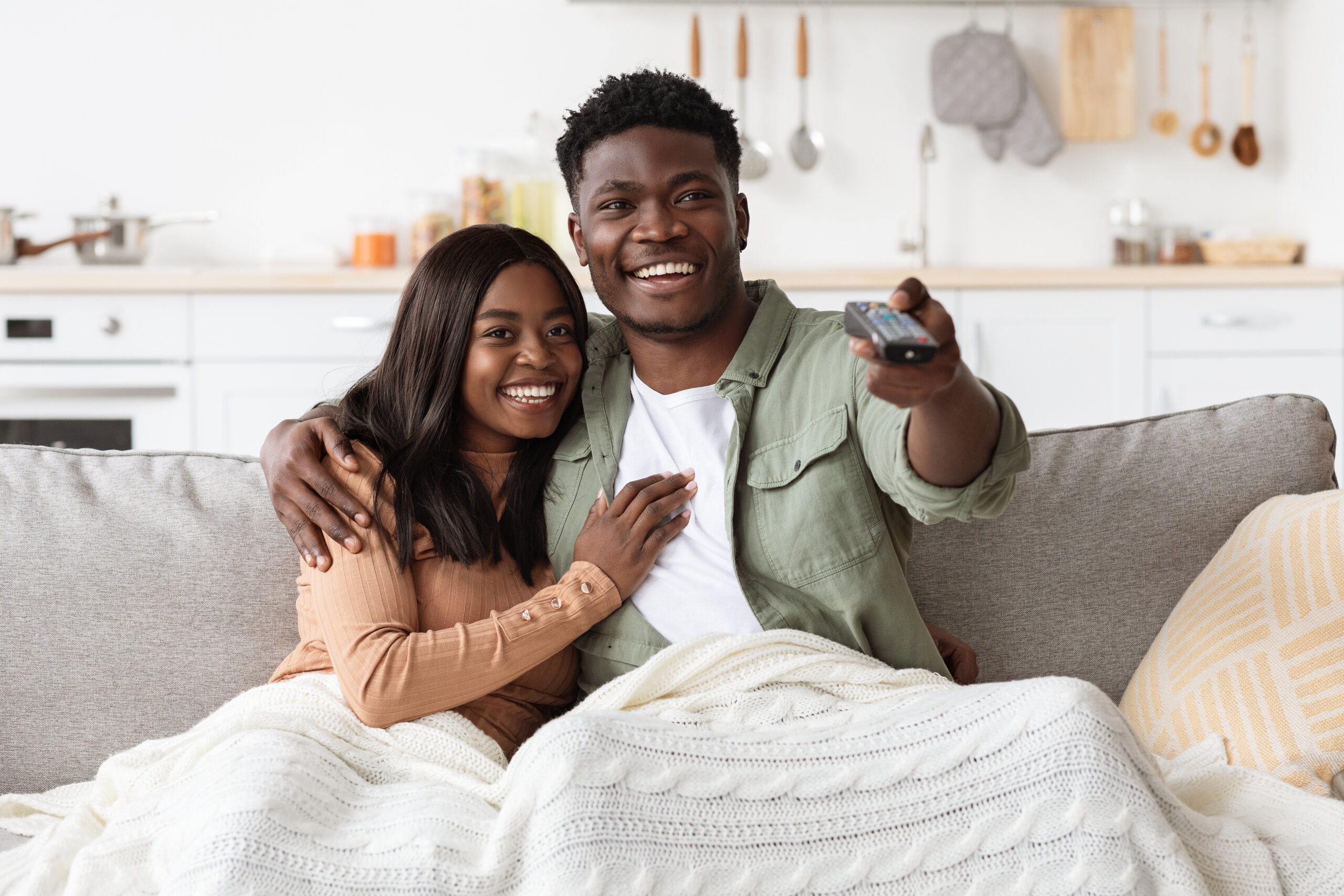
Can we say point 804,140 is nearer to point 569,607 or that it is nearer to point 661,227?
point 661,227

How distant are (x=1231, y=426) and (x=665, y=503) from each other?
700mm

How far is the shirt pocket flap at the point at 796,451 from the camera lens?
1193 mm

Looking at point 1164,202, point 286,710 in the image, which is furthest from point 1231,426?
point 1164,202

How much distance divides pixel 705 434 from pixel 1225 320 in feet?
6.74

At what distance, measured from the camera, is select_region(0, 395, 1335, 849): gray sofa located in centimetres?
129

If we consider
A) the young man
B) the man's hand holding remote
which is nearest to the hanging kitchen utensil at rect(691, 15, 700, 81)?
the young man

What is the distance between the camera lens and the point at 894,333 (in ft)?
2.81

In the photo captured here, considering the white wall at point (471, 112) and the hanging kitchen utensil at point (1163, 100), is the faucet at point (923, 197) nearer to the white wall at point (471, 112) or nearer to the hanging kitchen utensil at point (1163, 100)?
the white wall at point (471, 112)

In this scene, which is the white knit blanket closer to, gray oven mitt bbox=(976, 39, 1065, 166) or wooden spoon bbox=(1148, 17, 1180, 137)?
gray oven mitt bbox=(976, 39, 1065, 166)

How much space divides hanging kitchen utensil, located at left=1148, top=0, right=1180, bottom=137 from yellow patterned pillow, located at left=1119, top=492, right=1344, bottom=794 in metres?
2.39

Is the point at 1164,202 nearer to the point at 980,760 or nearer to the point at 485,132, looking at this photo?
the point at 485,132

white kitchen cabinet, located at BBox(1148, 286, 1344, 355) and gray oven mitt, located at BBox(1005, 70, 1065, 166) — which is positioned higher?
gray oven mitt, located at BBox(1005, 70, 1065, 166)

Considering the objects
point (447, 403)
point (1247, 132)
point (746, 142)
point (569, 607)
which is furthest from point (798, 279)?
point (569, 607)

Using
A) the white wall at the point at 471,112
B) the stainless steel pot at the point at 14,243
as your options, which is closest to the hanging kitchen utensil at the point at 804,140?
the white wall at the point at 471,112
